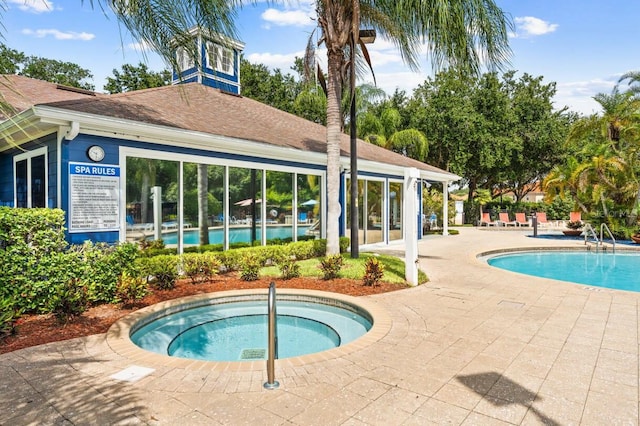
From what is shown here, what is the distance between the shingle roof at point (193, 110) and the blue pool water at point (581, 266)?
7228mm

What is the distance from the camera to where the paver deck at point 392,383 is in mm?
3260

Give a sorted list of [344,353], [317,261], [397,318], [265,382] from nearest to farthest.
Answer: [265,382]
[344,353]
[397,318]
[317,261]

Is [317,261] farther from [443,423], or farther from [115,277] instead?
[443,423]

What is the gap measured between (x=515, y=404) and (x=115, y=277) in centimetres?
648

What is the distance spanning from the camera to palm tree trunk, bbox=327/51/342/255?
1024cm

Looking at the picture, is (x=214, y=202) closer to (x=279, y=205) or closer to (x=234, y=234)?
(x=234, y=234)

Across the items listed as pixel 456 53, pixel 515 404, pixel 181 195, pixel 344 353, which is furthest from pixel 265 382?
pixel 456 53

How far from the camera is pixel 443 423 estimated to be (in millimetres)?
3139

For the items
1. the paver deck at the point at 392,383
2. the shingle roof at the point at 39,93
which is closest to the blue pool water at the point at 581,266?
the paver deck at the point at 392,383

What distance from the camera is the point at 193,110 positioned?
11656mm

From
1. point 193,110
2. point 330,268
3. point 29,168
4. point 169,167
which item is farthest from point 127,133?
point 330,268

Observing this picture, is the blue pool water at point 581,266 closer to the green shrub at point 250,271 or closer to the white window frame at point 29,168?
the green shrub at point 250,271

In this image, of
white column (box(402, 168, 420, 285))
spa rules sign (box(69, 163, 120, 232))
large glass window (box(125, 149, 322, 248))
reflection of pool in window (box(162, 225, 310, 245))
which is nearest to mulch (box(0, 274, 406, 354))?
white column (box(402, 168, 420, 285))

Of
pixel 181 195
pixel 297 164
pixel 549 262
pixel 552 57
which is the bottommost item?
pixel 549 262
